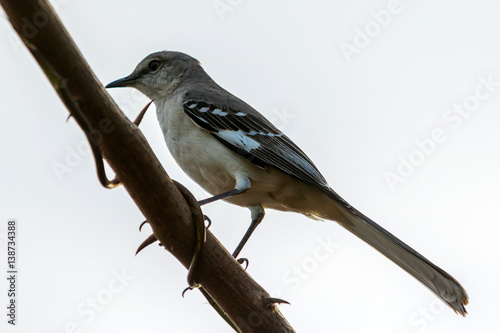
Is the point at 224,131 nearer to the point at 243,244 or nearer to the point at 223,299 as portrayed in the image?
the point at 243,244

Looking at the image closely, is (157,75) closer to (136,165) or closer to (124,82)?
(124,82)

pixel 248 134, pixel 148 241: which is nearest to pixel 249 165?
pixel 248 134

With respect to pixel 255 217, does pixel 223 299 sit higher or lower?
lower

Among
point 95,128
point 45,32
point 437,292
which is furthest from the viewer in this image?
point 437,292

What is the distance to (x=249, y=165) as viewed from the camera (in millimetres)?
4473

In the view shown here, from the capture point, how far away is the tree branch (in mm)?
2100

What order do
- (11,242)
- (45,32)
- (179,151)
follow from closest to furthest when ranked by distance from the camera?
1. (45,32)
2. (11,242)
3. (179,151)

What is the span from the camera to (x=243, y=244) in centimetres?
448

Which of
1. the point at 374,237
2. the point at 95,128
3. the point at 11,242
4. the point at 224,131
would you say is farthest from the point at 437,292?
the point at 11,242

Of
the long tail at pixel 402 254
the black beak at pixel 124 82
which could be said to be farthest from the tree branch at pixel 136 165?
the black beak at pixel 124 82

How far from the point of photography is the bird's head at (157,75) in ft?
18.0

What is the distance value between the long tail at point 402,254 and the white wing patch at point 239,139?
761 millimetres

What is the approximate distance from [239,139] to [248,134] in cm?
18

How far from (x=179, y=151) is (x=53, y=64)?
244 centimetres
